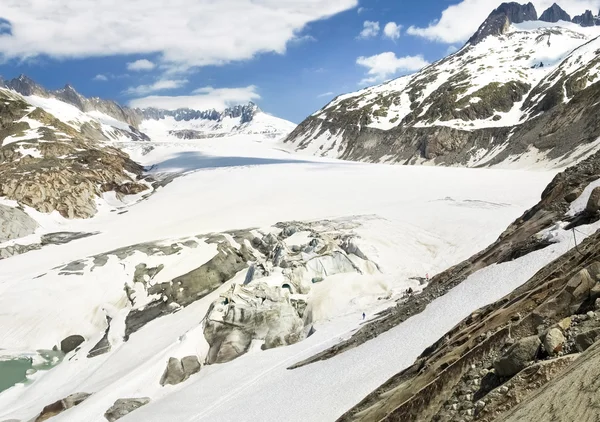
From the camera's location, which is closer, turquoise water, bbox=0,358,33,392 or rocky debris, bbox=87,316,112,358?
turquoise water, bbox=0,358,33,392

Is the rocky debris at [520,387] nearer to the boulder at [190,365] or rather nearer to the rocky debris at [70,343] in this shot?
the boulder at [190,365]

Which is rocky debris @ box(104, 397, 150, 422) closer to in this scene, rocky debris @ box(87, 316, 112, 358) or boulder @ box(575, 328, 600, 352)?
rocky debris @ box(87, 316, 112, 358)

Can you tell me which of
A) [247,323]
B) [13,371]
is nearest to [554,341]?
[247,323]

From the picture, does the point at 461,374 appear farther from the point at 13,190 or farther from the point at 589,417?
the point at 13,190

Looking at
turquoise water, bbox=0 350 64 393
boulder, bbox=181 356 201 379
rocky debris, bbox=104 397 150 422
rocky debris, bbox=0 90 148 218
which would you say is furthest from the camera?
rocky debris, bbox=0 90 148 218

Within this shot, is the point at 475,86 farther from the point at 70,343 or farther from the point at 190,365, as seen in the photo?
the point at 190,365

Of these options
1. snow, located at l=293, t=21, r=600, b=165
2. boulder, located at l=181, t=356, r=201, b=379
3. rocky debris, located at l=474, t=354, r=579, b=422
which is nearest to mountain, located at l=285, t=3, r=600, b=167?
snow, located at l=293, t=21, r=600, b=165
